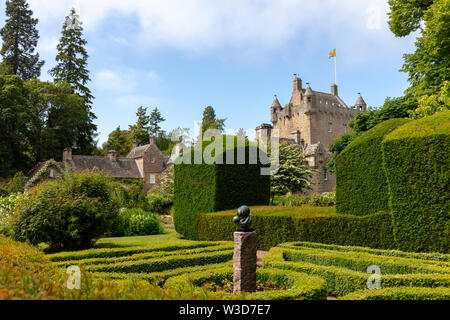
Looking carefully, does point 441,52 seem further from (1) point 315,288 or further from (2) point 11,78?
(2) point 11,78

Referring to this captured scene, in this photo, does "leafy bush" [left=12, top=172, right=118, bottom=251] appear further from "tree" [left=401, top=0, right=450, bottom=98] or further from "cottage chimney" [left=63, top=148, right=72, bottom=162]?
"cottage chimney" [left=63, top=148, right=72, bottom=162]

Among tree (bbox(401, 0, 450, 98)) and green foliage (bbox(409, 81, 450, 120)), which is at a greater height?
tree (bbox(401, 0, 450, 98))

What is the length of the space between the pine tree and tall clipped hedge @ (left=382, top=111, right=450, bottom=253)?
148ft

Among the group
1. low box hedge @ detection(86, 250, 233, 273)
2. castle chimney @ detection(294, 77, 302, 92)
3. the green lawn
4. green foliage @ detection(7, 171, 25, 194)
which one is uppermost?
castle chimney @ detection(294, 77, 302, 92)

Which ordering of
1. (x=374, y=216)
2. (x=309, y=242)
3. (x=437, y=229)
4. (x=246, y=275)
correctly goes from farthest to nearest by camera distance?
1. (x=309, y=242)
2. (x=374, y=216)
3. (x=437, y=229)
4. (x=246, y=275)

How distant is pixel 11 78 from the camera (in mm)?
34562

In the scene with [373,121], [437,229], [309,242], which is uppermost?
[373,121]

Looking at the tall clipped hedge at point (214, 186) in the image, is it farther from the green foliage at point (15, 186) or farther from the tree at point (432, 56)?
the green foliage at point (15, 186)

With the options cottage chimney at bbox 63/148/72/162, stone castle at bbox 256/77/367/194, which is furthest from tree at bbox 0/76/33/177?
stone castle at bbox 256/77/367/194

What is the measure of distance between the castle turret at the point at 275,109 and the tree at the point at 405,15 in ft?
125

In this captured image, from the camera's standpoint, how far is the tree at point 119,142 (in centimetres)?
5700

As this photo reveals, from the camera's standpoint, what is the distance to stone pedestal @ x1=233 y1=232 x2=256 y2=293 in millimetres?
5832
